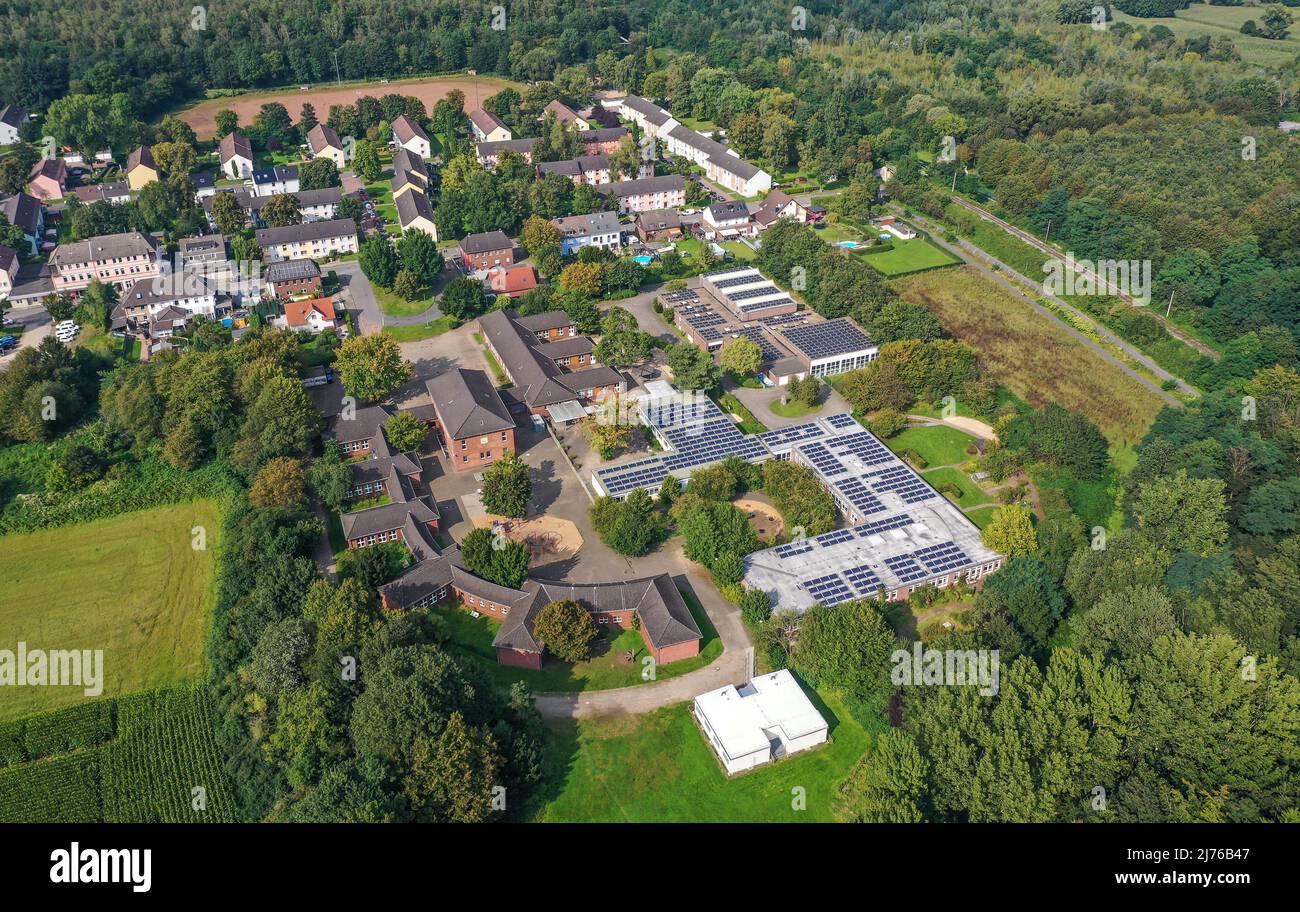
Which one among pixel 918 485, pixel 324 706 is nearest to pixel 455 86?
pixel 918 485

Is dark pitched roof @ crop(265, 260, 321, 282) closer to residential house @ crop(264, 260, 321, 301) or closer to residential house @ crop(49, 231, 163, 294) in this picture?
residential house @ crop(264, 260, 321, 301)

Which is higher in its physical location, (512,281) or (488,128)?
(488,128)


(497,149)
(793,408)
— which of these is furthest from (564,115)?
(793,408)

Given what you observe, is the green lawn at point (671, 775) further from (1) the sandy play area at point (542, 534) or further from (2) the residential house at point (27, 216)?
(2) the residential house at point (27, 216)

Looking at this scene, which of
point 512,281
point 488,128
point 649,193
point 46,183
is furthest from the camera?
point 488,128

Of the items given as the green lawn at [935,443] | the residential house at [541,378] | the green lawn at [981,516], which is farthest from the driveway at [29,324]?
the green lawn at [981,516]

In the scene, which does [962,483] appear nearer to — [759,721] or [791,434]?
[791,434]

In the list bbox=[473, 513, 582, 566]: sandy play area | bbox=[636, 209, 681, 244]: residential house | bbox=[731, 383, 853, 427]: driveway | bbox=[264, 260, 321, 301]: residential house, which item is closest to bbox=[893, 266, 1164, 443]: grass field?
bbox=[731, 383, 853, 427]: driveway

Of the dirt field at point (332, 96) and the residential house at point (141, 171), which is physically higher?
the dirt field at point (332, 96)
